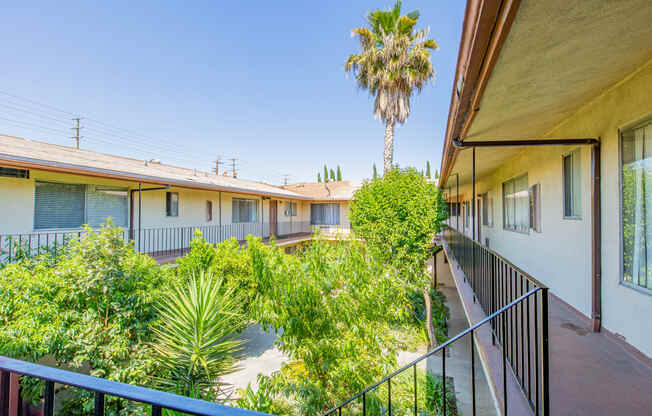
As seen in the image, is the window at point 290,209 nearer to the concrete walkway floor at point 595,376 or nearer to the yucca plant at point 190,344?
the yucca plant at point 190,344

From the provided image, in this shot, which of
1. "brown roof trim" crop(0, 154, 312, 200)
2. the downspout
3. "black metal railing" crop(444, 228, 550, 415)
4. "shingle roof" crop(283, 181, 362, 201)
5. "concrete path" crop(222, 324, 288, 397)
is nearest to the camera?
"black metal railing" crop(444, 228, 550, 415)

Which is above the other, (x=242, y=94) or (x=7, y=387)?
(x=242, y=94)

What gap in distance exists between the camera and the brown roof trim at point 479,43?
5.76 feet

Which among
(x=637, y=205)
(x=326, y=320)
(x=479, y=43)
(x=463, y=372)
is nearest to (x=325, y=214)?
(x=463, y=372)

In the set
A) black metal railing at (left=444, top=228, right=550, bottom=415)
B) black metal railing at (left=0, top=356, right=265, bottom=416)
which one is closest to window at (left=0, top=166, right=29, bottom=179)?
black metal railing at (left=0, top=356, right=265, bottom=416)

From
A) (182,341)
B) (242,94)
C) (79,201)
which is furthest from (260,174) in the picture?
(182,341)

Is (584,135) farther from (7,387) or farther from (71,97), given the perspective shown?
Answer: (71,97)

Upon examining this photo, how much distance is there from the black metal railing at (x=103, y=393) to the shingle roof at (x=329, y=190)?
1935cm

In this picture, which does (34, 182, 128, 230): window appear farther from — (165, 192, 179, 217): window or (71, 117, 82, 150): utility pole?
(71, 117, 82, 150): utility pole

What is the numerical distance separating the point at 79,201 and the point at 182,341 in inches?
231

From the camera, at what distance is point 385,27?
14.2m

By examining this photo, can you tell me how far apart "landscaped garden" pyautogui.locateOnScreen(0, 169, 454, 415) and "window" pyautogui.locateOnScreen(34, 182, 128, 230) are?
9.57 feet

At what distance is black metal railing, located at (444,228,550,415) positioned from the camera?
1890 millimetres

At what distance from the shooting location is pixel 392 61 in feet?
46.6
